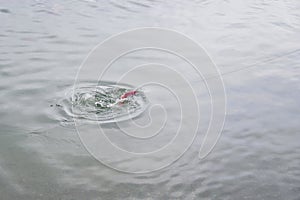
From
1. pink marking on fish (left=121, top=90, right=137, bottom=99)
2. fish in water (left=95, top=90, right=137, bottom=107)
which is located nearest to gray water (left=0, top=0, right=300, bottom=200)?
fish in water (left=95, top=90, right=137, bottom=107)

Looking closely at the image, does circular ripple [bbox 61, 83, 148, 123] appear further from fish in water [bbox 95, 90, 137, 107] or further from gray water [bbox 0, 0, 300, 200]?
gray water [bbox 0, 0, 300, 200]

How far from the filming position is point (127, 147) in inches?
142

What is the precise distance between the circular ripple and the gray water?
0.13m

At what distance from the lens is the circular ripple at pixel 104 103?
3994 mm

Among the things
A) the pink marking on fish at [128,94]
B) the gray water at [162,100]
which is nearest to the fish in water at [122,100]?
the pink marking on fish at [128,94]

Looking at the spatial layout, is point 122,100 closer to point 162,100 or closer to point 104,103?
point 104,103

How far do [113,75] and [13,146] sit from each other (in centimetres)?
172

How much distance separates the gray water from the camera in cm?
314

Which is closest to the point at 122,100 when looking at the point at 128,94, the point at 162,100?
the point at 128,94

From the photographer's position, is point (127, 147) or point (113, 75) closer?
point (127, 147)

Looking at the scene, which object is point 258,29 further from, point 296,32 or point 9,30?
point 9,30

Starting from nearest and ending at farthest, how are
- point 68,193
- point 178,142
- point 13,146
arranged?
1. point 68,193
2. point 13,146
3. point 178,142

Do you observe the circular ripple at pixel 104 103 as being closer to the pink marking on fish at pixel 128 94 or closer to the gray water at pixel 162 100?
the pink marking on fish at pixel 128 94

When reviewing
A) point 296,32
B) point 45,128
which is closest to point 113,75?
point 45,128
